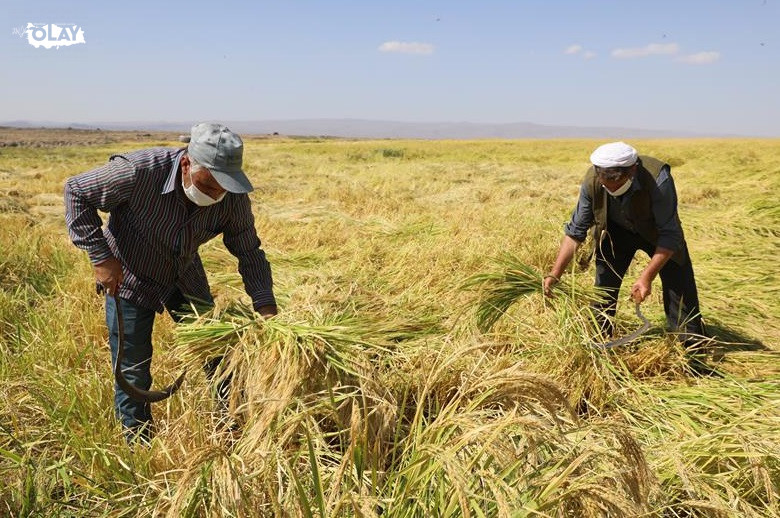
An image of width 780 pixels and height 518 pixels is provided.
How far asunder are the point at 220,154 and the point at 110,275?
1.91 feet

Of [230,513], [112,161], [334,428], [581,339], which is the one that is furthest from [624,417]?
[112,161]

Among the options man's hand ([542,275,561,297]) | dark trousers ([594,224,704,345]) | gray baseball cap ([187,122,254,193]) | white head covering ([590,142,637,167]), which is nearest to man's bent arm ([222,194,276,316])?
gray baseball cap ([187,122,254,193])

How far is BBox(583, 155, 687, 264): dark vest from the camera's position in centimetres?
256

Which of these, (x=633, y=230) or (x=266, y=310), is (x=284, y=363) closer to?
(x=266, y=310)

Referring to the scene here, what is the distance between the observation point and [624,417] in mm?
2131

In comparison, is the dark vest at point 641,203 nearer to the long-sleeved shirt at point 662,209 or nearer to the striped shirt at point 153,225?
the long-sleeved shirt at point 662,209

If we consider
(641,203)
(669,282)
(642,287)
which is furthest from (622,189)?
(669,282)

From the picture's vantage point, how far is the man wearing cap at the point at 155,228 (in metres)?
1.77

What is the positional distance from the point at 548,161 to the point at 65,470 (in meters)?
19.2

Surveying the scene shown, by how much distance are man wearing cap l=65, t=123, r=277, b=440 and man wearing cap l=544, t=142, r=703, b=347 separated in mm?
1561

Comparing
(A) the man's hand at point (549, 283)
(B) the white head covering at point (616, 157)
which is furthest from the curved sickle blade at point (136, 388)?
(B) the white head covering at point (616, 157)

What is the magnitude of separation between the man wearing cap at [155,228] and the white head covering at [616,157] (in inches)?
62.4

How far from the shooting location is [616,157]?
2.39 meters

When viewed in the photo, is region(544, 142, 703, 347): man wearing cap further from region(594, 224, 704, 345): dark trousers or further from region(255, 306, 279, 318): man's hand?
region(255, 306, 279, 318): man's hand
